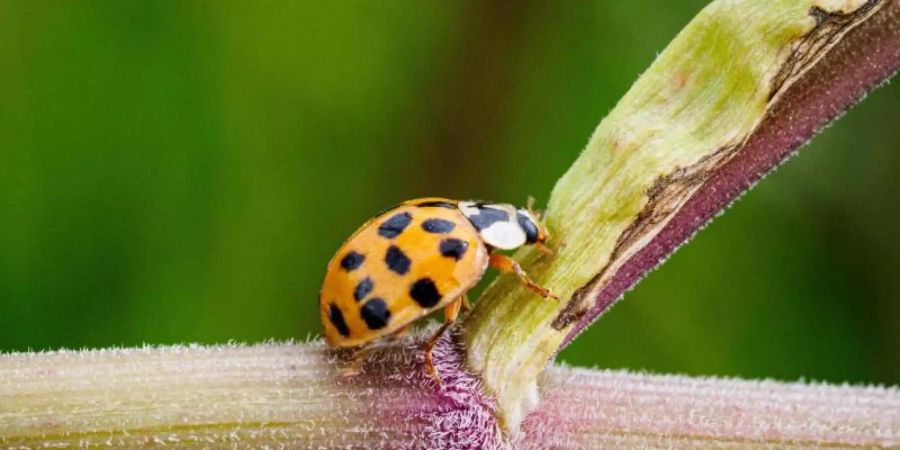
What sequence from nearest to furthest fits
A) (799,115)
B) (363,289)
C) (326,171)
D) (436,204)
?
(799,115) → (363,289) → (436,204) → (326,171)

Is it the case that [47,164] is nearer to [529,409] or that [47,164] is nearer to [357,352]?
[357,352]

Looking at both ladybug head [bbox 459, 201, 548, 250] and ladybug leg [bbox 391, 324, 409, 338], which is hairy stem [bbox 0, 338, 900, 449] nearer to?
ladybug leg [bbox 391, 324, 409, 338]

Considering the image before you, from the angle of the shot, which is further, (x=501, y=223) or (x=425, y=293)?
(x=501, y=223)

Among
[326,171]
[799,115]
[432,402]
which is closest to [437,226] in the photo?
[432,402]

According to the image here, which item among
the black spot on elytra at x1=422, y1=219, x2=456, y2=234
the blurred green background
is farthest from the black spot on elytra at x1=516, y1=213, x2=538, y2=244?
the blurred green background

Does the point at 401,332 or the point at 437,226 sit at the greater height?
the point at 437,226

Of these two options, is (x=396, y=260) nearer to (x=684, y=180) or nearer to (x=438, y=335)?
(x=438, y=335)

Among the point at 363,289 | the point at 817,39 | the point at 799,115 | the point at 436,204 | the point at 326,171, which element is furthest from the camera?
the point at 326,171

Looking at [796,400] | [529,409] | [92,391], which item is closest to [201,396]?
[92,391]
